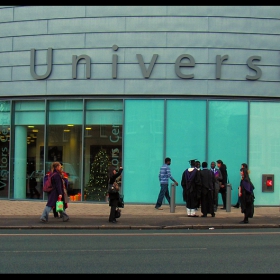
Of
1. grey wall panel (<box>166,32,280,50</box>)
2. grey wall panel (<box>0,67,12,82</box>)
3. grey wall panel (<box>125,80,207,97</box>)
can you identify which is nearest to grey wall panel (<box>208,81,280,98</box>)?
grey wall panel (<box>125,80,207,97</box>)

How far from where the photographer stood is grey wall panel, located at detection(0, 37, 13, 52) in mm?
20178

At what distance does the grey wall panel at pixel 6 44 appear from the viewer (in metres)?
20.2

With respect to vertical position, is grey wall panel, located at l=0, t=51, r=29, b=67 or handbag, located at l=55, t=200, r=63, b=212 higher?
grey wall panel, located at l=0, t=51, r=29, b=67

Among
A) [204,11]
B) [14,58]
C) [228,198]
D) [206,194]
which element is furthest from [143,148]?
[14,58]

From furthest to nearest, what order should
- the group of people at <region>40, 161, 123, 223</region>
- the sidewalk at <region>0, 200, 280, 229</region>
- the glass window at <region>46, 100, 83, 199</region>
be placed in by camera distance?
the glass window at <region>46, 100, 83, 199</region>, the group of people at <region>40, 161, 123, 223</region>, the sidewalk at <region>0, 200, 280, 229</region>

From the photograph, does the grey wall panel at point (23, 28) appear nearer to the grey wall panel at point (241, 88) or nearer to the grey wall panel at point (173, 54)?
the grey wall panel at point (173, 54)

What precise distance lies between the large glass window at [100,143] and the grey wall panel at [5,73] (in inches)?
136

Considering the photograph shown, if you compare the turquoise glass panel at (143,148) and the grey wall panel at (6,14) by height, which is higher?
the grey wall panel at (6,14)

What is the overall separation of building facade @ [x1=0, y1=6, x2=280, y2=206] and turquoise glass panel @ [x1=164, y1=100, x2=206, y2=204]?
39 mm

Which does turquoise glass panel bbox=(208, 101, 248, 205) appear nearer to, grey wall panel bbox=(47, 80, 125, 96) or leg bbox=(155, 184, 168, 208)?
leg bbox=(155, 184, 168, 208)

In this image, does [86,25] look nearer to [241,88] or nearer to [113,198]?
[241,88]

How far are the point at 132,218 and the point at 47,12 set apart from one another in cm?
946

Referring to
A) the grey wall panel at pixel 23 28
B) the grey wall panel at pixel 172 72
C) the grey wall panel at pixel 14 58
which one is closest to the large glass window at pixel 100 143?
the grey wall panel at pixel 172 72
